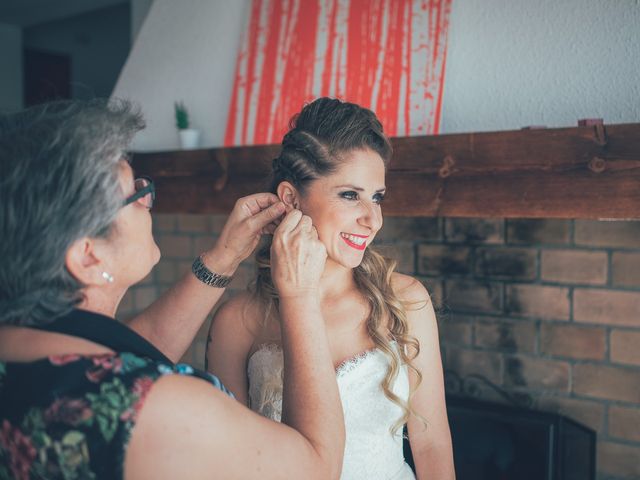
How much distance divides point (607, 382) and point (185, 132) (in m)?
1.90

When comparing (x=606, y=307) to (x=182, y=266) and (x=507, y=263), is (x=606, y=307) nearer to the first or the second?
(x=507, y=263)

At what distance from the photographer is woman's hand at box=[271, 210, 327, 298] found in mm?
1004

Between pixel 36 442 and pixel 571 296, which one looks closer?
pixel 36 442

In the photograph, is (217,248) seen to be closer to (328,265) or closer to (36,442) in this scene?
(328,265)

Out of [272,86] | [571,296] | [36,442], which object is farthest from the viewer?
[272,86]

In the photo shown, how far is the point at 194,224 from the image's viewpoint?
284cm

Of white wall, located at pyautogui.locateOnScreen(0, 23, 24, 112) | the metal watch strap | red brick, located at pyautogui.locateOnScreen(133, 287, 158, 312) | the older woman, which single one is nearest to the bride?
the metal watch strap

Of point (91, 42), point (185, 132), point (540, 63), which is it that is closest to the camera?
point (540, 63)

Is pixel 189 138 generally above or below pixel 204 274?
above

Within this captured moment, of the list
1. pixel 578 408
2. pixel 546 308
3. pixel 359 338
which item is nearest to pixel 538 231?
pixel 546 308

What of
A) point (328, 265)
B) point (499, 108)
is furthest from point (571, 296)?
point (328, 265)

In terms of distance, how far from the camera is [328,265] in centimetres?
156

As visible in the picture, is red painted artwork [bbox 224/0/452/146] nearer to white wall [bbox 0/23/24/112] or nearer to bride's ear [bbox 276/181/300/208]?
bride's ear [bbox 276/181/300/208]

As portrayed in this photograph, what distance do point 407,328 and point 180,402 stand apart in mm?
825
